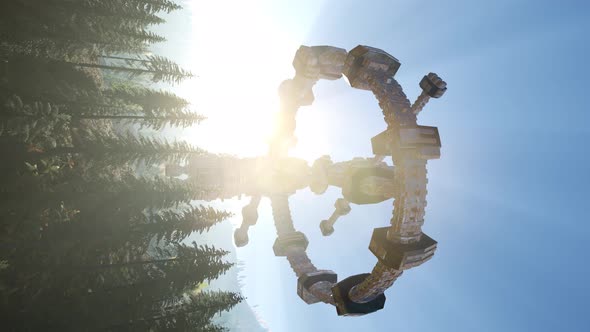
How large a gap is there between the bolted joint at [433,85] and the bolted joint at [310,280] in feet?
Result: 16.2

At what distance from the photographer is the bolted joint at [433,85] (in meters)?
6.66

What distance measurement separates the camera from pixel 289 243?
8547 mm

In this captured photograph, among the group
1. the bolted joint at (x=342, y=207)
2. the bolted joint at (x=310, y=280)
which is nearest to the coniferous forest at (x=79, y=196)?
the bolted joint at (x=342, y=207)

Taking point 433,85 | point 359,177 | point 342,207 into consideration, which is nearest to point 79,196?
point 359,177

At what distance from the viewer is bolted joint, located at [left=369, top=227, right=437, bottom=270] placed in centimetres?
387

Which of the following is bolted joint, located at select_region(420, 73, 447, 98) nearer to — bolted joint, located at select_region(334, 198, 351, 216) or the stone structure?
the stone structure

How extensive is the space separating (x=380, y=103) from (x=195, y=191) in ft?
31.1

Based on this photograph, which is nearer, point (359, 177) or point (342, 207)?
point (359, 177)

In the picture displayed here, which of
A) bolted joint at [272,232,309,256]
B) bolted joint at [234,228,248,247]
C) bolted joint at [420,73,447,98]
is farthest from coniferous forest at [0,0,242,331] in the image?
bolted joint at [420,73,447,98]

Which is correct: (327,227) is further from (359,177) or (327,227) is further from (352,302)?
(352,302)

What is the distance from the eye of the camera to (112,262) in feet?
31.4

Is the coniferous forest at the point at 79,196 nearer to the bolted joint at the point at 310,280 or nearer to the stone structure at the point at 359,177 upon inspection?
the stone structure at the point at 359,177

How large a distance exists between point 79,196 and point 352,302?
28.8 ft

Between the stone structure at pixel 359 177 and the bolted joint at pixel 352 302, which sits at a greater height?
the stone structure at pixel 359 177
